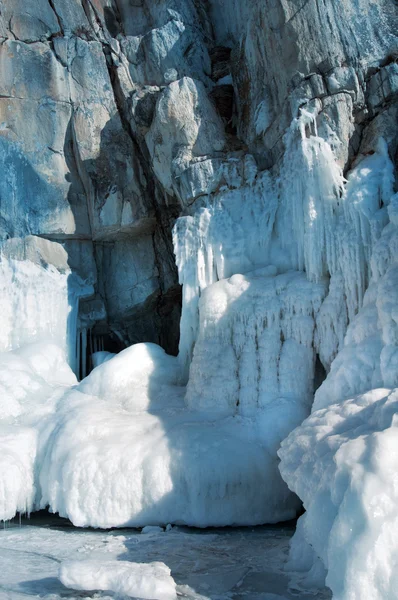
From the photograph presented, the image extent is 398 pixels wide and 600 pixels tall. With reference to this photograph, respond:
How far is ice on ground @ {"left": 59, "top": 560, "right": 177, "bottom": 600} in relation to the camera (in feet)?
20.6

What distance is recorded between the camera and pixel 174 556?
26.1ft

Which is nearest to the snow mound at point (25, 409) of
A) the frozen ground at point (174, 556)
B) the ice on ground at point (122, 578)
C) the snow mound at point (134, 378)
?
the frozen ground at point (174, 556)

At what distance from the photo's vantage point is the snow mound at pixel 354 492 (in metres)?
5.10

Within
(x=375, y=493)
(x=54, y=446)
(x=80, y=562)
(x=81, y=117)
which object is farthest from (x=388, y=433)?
(x=81, y=117)

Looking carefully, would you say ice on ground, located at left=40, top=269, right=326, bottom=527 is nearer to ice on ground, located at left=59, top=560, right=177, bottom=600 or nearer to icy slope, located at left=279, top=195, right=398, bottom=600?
icy slope, located at left=279, top=195, right=398, bottom=600

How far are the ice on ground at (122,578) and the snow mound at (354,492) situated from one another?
65.5 inches

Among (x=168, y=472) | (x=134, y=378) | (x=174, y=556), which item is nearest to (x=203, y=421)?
(x=168, y=472)

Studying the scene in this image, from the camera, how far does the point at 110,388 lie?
12320 mm

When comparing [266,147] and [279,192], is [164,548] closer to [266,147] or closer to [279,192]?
[279,192]

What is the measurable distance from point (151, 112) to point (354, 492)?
38.0ft

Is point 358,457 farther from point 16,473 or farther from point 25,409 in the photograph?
point 25,409

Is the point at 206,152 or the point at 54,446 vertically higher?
the point at 206,152

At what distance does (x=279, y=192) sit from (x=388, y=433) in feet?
24.7

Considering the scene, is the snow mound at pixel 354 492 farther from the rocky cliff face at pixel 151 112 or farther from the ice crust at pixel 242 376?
the rocky cliff face at pixel 151 112
